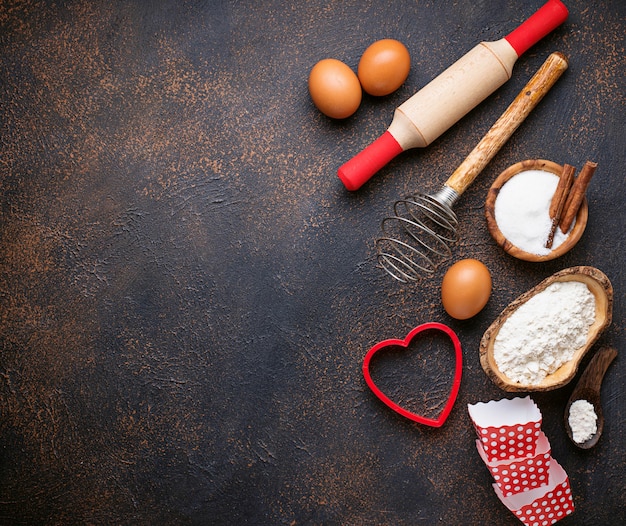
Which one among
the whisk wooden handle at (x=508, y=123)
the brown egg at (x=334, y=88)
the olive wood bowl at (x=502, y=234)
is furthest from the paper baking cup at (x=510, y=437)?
the brown egg at (x=334, y=88)

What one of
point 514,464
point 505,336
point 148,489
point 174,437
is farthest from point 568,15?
point 148,489

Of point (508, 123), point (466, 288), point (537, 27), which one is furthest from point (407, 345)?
point (537, 27)

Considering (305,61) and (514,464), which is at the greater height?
(305,61)

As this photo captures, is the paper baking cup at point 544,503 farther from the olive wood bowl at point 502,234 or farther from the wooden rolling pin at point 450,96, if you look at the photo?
the wooden rolling pin at point 450,96

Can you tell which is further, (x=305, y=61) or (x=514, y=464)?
(x=305, y=61)

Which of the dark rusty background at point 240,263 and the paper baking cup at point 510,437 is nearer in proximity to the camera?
the paper baking cup at point 510,437

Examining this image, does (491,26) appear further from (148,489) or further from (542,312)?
(148,489)

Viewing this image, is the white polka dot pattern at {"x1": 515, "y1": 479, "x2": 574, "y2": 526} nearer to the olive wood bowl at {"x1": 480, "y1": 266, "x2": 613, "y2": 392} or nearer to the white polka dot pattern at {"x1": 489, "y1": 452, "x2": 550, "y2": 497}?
the white polka dot pattern at {"x1": 489, "y1": 452, "x2": 550, "y2": 497}
